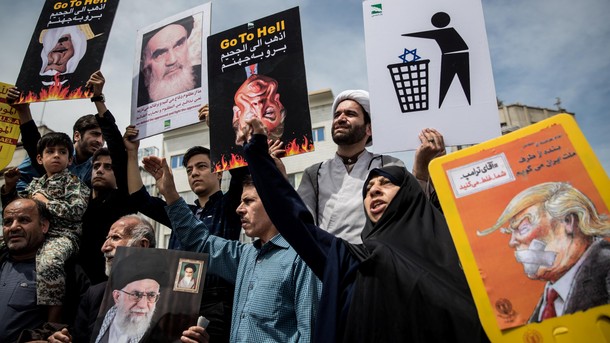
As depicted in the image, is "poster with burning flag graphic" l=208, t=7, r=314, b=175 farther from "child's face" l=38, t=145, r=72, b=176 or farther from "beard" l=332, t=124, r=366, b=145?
"child's face" l=38, t=145, r=72, b=176

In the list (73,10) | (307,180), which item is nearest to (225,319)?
(307,180)

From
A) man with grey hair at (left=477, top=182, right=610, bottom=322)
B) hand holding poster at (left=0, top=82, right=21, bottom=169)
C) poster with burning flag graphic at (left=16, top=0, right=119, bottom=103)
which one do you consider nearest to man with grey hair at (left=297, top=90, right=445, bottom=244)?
man with grey hair at (left=477, top=182, right=610, bottom=322)

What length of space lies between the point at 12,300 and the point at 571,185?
131 inches

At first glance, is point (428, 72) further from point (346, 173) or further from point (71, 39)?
point (71, 39)

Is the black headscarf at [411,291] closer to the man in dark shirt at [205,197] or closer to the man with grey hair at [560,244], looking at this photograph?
the man with grey hair at [560,244]

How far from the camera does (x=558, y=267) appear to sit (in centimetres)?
151

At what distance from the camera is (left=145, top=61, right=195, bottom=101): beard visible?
382 centimetres

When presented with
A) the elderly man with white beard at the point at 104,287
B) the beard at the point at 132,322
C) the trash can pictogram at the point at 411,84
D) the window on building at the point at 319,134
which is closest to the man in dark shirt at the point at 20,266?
the elderly man with white beard at the point at 104,287

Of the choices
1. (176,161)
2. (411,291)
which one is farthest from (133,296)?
(176,161)

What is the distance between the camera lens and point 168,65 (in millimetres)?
3969

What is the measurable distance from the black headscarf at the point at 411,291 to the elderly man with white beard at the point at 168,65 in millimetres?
2505

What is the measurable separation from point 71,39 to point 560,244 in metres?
4.45

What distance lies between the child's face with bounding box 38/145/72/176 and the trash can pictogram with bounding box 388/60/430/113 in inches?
109

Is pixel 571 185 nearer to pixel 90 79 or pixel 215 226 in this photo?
pixel 215 226
